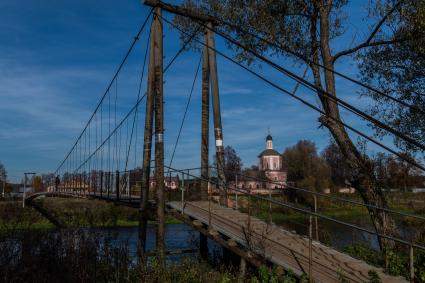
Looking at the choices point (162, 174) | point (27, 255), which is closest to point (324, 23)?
point (162, 174)

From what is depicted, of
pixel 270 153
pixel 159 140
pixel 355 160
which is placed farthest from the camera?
pixel 270 153

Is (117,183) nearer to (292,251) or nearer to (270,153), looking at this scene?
(292,251)

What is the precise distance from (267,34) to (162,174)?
4.53 meters

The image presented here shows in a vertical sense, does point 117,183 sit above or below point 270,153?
below

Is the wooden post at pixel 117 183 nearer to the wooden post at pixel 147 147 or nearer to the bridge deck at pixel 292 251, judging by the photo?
the wooden post at pixel 147 147

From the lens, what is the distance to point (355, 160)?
33.0ft

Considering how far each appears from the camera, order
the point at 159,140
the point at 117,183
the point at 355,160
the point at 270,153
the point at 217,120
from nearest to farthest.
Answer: the point at 355,160 → the point at 159,140 → the point at 217,120 → the point at 117,183 → the point at 270,153

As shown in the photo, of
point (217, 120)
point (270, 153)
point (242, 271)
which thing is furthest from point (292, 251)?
point (270, 153)

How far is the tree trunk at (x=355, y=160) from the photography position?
9.48m

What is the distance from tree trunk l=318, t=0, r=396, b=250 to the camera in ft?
31.1

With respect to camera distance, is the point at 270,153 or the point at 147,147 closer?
the point at 147,147

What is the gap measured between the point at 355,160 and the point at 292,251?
11.9ft

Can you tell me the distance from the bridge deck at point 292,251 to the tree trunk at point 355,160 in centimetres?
176

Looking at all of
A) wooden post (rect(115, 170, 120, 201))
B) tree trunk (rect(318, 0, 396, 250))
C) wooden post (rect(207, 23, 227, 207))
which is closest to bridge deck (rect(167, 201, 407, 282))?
wooden post (rect(207, 23, 227, 207))
